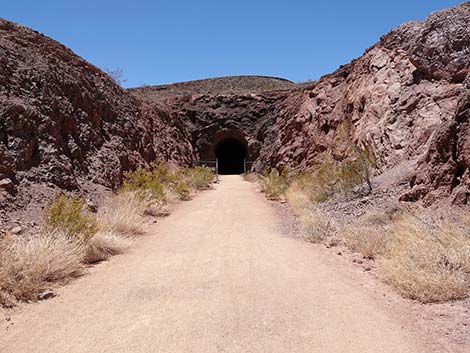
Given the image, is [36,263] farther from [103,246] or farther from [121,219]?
[121,219]

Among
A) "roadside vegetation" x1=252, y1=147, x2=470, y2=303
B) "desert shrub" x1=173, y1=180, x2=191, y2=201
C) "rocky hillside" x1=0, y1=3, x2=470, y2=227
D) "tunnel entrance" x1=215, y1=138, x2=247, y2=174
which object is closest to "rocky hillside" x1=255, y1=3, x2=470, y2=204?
"rocky hillside" x1=0, y1=3, x2=470, y2=227

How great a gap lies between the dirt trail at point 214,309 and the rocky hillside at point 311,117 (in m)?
3.52

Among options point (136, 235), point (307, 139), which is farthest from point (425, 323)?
point (307, 139)

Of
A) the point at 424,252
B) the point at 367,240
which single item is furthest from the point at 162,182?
the point at 424,252

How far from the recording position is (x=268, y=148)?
30438 millimetres

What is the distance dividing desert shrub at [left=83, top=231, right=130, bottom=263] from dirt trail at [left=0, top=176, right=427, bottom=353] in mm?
273

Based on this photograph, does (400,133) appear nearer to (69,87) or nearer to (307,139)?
(307,139)

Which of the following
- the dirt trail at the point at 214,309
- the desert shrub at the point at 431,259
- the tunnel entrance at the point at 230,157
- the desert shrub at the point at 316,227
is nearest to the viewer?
the dirt trail at the point at 214,309

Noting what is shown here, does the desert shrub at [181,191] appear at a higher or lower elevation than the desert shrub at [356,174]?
lower

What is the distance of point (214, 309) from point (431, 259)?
297 centimetres

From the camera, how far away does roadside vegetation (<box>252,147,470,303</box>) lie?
5.25 metres

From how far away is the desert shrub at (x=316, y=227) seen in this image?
9086 mm

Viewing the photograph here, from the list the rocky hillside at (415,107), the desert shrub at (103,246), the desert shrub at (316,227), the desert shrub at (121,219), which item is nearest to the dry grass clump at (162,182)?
the desert shrub at (121,219)

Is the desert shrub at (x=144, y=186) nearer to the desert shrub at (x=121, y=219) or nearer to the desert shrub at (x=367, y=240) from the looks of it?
the desert shrub at (x=121, y=219)
